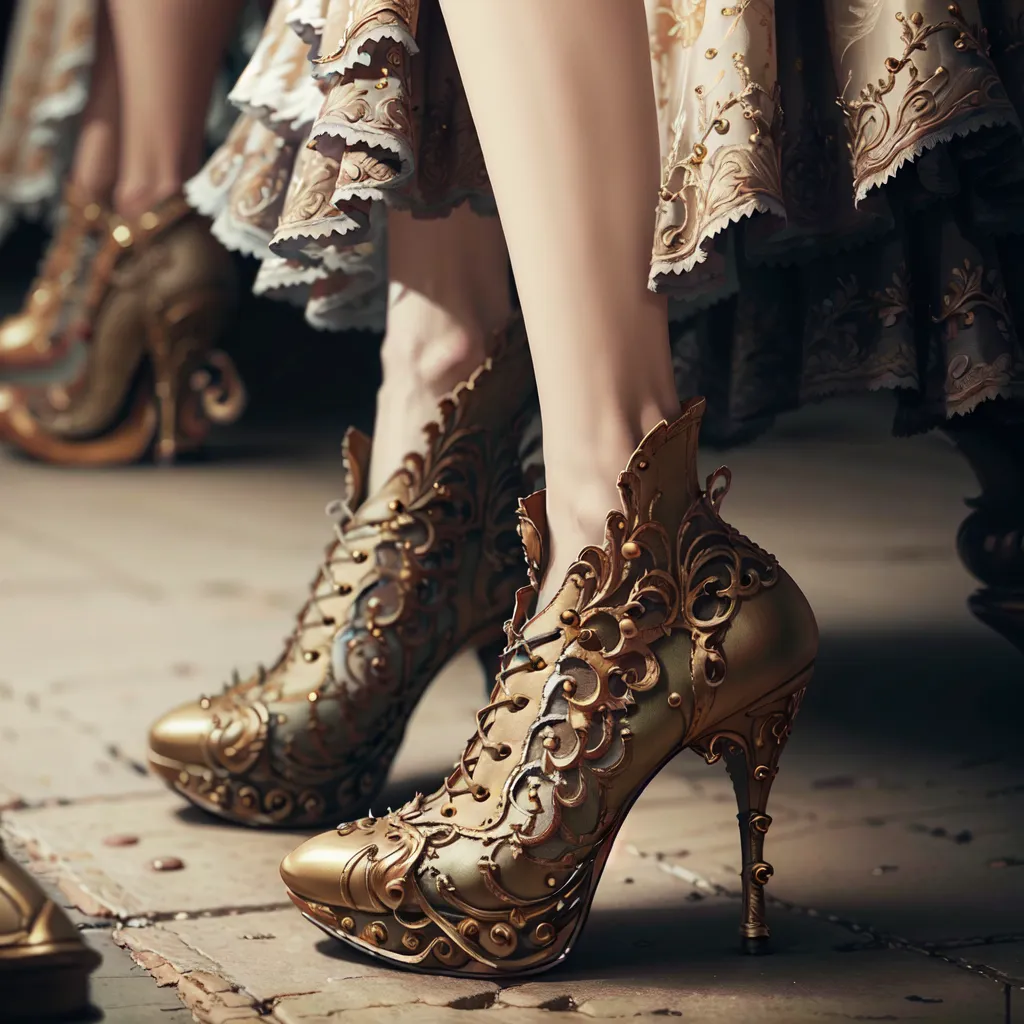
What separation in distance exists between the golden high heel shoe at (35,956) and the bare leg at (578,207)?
0.30 m

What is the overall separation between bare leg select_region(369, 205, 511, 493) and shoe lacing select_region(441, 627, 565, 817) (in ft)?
0.91

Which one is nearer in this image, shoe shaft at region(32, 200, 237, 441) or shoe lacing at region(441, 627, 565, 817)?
shoe lacing at region(441, 627, 565, 817)

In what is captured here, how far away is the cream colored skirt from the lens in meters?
0.84

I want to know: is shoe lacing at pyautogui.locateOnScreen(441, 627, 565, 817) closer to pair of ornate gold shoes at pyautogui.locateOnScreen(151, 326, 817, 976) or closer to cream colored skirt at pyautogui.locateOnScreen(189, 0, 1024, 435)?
pair of ornate gold shoes at pyautogui.locateOnScreen(151, 326, 817, 976)

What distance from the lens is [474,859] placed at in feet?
2.58

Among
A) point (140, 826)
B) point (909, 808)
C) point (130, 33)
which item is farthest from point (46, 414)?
point (909, 808)

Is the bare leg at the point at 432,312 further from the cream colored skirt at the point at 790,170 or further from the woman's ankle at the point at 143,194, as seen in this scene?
the woman's ankle at the point at 143,194

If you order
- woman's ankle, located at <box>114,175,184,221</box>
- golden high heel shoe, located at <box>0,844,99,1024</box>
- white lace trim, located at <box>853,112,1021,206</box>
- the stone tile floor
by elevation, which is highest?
woman's ankle, located at <box>114,175,184,221</box>

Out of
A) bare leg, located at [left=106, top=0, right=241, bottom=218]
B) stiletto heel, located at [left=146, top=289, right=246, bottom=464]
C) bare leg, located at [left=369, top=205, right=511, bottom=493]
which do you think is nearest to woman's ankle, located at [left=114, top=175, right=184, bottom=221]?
bare leg, located at [left=106, top=0, right=241, bottom=218]

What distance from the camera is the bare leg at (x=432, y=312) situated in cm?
107

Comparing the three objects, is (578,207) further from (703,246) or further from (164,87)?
(164,87)

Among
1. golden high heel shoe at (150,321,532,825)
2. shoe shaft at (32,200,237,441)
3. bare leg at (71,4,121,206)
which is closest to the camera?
golden high heel shoe at (150,321,532,825)

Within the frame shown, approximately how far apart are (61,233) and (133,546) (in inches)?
30.0

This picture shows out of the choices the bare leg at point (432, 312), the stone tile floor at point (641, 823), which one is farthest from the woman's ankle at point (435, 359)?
the stone tile floor at point (641, 823)
